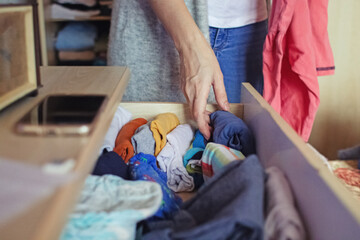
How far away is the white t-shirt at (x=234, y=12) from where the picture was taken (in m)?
1.04

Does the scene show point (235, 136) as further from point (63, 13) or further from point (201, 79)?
point (63, 13)

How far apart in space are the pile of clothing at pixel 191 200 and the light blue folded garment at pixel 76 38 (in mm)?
1700

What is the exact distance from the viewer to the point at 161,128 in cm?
75

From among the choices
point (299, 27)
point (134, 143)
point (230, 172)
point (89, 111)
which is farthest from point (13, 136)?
point (299, 27)

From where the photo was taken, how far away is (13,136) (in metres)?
0.36

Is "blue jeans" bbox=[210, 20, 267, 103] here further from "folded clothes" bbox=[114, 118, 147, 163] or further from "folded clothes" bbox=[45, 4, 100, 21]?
"folded clothes" bbox=[45, 4, 100, 21]

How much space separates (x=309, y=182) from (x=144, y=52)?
754 millimetres

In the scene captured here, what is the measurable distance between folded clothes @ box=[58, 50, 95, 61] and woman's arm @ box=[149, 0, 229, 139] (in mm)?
1520

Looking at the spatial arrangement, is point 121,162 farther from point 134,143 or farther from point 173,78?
point 173,78

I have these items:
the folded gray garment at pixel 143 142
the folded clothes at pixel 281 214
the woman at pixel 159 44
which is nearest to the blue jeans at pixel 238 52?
the woman at pixel 159 44

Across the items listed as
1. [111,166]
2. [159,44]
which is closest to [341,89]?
[159,44]

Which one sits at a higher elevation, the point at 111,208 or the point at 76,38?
the point at 76,38

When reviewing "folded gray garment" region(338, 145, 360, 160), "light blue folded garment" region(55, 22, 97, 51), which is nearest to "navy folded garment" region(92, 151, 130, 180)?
"folded gray garment" region(338, 145, 360, 160)

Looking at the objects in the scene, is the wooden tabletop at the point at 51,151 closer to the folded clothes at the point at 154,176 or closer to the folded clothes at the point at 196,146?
the folded clothes at the point at 154,176
